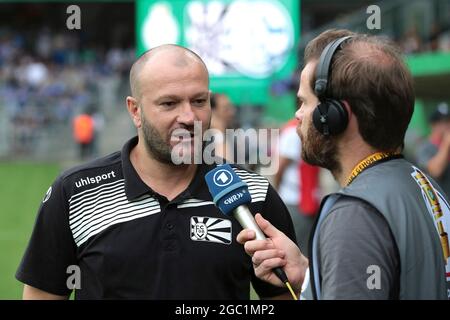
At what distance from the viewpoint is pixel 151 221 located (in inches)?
129

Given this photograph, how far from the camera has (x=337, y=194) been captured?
2271 millimetres

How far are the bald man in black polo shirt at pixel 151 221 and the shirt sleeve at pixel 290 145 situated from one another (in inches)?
153

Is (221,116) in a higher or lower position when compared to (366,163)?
higher

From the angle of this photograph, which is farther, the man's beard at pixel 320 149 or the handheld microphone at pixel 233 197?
the handheld microphone at pixel 233 197

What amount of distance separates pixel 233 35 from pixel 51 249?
670 centimetres

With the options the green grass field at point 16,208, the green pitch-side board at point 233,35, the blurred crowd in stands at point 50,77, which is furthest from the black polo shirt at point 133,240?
the blurred crowd in stands at point 50,77

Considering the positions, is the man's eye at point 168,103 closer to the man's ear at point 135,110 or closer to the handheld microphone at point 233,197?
the man's ear at point 135,110

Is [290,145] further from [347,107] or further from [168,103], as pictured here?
[347,107]

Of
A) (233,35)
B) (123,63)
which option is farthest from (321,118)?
(123,63)

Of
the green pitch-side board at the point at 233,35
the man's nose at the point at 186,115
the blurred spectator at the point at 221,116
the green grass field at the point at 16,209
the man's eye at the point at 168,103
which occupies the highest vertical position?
the green pitch-side board at the point at 233,35

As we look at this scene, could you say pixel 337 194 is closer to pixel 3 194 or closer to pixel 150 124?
pixel 150 124

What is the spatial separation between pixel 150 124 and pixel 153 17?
7.39 meters

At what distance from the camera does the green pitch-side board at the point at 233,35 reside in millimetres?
9562

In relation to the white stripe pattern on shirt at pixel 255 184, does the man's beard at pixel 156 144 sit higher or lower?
higher
